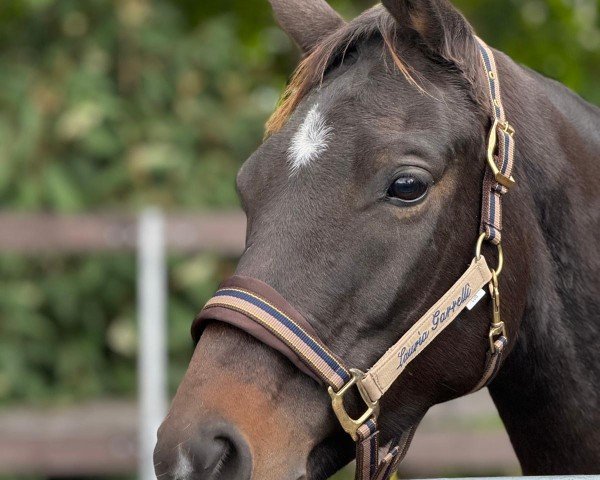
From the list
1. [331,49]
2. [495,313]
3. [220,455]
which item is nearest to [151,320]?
[331,49]

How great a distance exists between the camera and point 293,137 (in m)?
2.37

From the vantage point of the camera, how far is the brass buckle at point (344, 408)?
218 centimetres

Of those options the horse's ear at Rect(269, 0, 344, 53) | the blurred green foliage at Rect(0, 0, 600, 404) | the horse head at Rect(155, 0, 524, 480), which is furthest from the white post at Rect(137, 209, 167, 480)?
the horse head at Rect(155, 0, 524, 480)

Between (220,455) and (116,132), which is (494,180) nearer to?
(220,455)

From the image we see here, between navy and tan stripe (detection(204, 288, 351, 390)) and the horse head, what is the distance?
43mm

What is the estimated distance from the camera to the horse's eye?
7.41ft

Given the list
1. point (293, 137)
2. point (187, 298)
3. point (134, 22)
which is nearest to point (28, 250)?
point (187, 298)

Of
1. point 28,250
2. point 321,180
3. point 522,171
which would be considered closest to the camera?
point 321,180

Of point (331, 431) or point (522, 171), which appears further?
point (522, 171)

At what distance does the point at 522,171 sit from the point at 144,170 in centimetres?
465

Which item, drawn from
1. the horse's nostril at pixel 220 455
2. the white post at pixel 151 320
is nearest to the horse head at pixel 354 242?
the horse's nostril at pixel 220 455

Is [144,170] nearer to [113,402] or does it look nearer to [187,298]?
[187,298]

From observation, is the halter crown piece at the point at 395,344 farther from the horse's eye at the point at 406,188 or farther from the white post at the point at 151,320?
the white post at the point at 151,320

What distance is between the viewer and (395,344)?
7.47 feet
